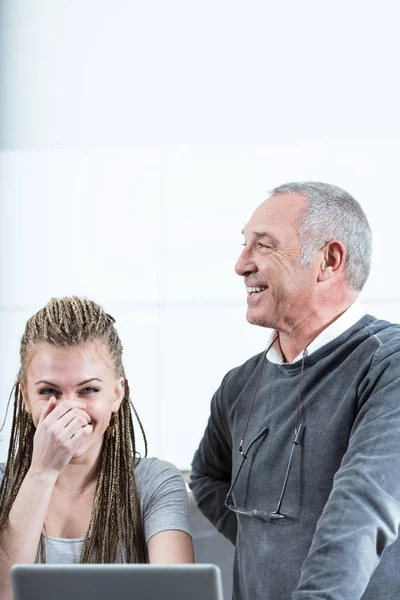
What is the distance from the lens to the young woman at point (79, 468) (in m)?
1.66

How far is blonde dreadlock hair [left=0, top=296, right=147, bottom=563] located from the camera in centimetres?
172

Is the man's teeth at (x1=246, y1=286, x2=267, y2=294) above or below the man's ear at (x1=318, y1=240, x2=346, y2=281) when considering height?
below

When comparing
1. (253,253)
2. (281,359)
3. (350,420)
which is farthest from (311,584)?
(253,253)

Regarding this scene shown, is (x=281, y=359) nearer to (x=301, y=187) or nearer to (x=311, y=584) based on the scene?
(x=301, y=187)

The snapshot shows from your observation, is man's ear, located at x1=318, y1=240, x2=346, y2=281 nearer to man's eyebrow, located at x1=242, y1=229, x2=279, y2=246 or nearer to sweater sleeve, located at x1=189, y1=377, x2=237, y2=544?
man's eyebrow, located at x1=242, y1=229, x2=279, y2=246

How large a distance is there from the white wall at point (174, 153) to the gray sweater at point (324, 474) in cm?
111

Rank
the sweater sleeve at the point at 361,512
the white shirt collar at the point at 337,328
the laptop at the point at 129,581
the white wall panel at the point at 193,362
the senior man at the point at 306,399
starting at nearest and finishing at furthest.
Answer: the laptop at the point at 129,581
the sweater sleeve at the point at 361,512
the senior man at the point at 306,399
the white shirt collar at the point at 337,328
the white wall panel at the point at 193,362

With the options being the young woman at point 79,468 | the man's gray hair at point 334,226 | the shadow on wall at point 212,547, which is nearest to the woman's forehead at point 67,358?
the young woman at point 79,468

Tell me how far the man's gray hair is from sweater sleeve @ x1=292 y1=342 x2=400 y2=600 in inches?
14.0

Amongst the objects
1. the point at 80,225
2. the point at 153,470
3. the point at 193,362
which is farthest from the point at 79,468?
the point at 80,225

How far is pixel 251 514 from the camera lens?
1.74 metres

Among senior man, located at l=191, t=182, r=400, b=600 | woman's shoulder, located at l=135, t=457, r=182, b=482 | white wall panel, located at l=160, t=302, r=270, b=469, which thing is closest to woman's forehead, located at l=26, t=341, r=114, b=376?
woman's shoulder, located at l=135, t=457, r=182, b=482

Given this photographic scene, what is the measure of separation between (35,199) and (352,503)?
2205 mm

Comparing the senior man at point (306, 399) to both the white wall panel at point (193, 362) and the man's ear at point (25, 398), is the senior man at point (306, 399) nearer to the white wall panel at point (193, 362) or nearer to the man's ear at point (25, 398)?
the man's ear at point (25, 398)
